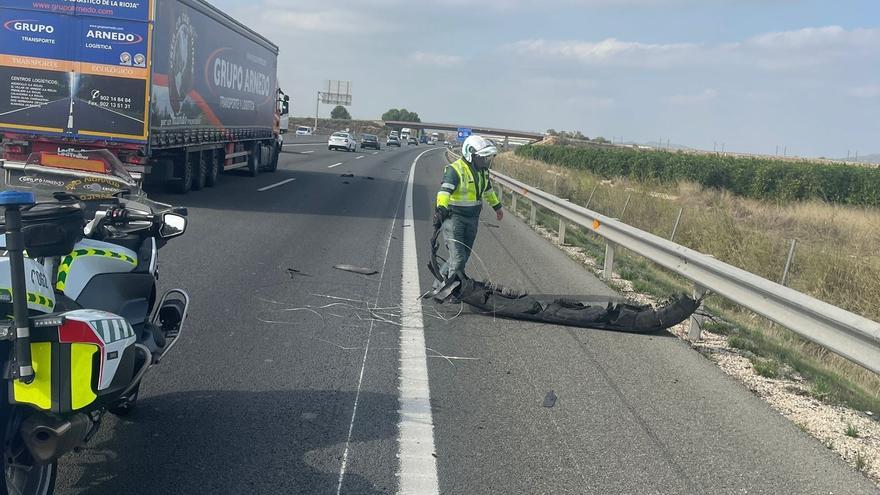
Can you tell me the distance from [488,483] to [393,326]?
340 centimetres

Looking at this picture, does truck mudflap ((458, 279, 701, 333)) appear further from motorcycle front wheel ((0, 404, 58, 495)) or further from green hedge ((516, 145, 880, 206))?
green hedge ((516, 145, 880, 206))

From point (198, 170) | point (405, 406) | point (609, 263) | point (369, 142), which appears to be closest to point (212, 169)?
point (198, 170)

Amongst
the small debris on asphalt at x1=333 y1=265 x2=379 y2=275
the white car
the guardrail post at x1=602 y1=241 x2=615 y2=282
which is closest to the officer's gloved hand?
the small debris on asphalt at x1=333 y1=265 x2=379 y2=275

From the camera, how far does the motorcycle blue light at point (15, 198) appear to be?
120 inches

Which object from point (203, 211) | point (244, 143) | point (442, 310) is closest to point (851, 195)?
point (244, 143)

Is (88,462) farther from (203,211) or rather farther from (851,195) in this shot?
(851,195)

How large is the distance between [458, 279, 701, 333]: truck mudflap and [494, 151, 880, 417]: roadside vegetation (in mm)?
624

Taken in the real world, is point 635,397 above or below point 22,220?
below

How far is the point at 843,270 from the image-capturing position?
11.1 meters

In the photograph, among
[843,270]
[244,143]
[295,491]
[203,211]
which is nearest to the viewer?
[295,491]

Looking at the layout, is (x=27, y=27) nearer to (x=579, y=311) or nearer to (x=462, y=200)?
(x=462, y=200)

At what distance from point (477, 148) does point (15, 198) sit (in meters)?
6.23

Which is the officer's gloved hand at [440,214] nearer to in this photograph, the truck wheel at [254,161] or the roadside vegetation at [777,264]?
the roadside vegetation at [777,264]

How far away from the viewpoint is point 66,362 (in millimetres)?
3248
